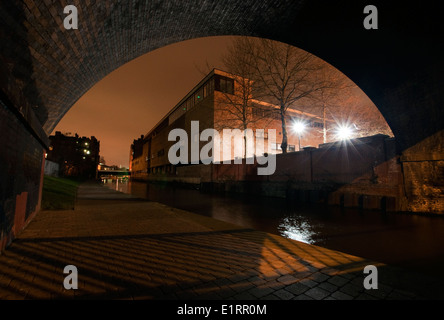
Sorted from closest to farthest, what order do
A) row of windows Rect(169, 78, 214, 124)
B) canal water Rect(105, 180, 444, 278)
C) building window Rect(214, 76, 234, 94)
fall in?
canal water Rect(105, 180, 444, 278) < building window Rect(214, 76, 234, 94) < row of windows Rect(169, 78, 214, 124)

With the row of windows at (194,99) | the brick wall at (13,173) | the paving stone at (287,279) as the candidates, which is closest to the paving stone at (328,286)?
the paving stone at (287,279)

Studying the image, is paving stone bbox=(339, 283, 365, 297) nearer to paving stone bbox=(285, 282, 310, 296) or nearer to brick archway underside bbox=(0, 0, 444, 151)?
paving stone bbox=(285, 282, 310, 296)

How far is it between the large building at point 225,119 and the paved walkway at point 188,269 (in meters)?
15.8

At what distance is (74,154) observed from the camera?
4612 centimetres

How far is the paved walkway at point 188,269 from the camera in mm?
2250

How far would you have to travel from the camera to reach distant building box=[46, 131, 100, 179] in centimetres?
3859

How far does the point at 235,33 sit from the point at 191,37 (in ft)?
6.98

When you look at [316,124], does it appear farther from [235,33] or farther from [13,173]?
Result: [13,173]

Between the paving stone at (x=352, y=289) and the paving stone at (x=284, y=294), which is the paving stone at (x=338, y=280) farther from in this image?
the paving stone at (x=284, y=294)

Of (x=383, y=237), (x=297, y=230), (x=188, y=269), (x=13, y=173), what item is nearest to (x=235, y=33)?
(x=297, y=230)

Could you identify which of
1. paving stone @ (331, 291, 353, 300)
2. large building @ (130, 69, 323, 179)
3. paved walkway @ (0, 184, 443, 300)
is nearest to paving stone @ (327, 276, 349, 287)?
paved walkway @ (0, 184, 443, 300)

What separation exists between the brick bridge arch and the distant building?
32.6 metres

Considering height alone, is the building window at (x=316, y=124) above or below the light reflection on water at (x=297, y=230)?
above
